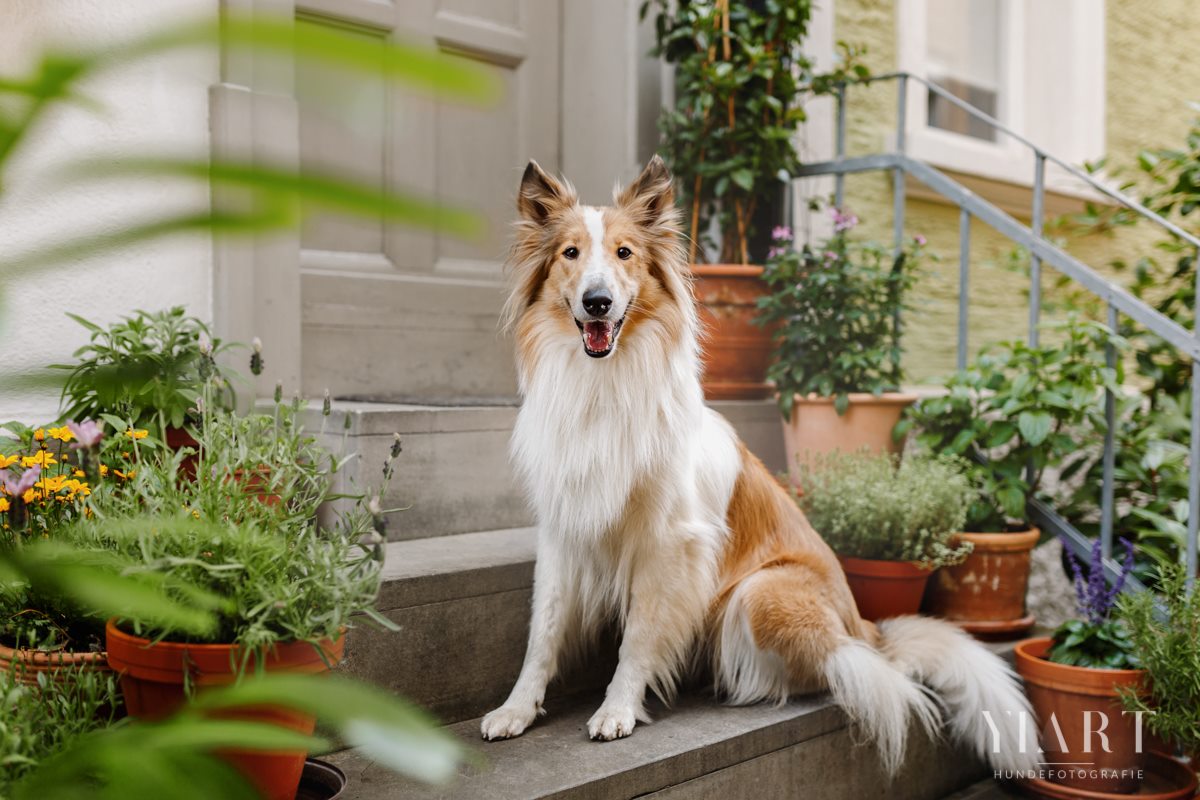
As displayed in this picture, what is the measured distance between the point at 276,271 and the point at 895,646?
198cm

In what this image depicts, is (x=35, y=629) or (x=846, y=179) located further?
(x=846, y=179)

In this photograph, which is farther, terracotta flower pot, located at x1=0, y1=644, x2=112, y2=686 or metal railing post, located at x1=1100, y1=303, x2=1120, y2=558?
metal railing post, located at x1=1100, y1=303, x2=1120, y2=558

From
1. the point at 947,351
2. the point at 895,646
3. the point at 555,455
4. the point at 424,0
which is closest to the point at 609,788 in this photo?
the point at 555,455

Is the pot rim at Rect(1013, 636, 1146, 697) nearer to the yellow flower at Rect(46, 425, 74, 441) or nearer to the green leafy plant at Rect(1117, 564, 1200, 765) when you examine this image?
the green leafy plant at Rect(1117, 564, 1200, 765)

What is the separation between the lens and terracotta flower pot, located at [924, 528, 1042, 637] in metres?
2.86

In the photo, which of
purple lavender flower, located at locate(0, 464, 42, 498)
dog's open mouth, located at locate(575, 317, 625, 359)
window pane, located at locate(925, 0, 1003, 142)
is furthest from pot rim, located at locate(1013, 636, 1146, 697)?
window pane, located at locate(925, 0, 1003, 142)

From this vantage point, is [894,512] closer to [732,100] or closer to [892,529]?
[892,529]

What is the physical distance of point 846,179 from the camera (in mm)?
4227

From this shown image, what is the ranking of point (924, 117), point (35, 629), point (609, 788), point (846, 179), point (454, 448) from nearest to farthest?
1. point (35, 629)
2. point (609, 788)
3. point (454, 448)
4. point (846, 179)
5. point (924, 117)

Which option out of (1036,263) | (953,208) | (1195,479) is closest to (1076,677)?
(1195,479)

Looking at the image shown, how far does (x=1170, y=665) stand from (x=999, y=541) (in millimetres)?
630

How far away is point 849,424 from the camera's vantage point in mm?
3225

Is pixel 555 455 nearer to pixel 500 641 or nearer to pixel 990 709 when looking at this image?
pixel 500 641

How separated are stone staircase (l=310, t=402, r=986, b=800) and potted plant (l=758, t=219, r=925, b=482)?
1092 millimetres
